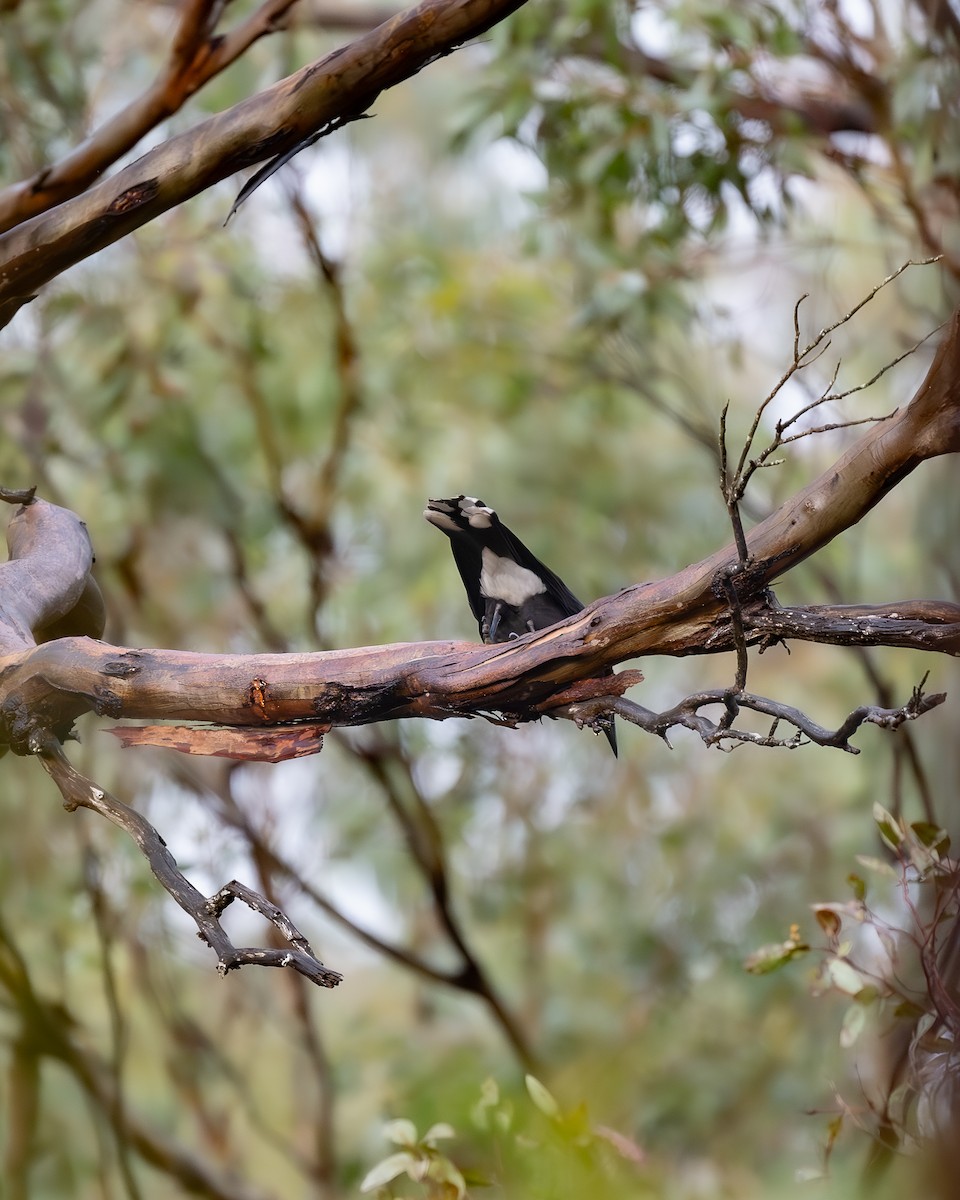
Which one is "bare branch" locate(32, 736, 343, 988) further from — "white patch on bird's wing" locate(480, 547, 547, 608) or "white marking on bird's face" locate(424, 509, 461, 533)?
"white patch on bird's wing" locate(480, 547, 547, 608)

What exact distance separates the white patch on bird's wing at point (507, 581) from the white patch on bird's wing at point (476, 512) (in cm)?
19

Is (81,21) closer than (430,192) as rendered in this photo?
Yes

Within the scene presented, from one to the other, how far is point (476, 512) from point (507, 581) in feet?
1.34

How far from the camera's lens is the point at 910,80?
4.32m

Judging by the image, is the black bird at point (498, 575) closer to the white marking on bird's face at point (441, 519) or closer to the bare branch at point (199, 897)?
the white marking on bird's face at point (441, 519)

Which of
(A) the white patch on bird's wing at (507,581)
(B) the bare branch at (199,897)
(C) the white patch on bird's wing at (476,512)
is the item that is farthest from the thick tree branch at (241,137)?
(A) the white patch on bird's wing at (507,581)

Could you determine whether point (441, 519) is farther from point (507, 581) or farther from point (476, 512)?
point (507, 581)

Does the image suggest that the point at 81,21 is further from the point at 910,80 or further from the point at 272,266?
the point at 910,80

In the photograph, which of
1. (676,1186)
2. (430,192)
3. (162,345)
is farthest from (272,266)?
(676,1186)

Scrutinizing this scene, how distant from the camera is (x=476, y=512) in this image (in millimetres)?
2875

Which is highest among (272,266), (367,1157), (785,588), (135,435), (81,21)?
(81,21)

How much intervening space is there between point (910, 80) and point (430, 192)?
16.7ft

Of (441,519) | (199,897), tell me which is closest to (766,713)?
(199,897)

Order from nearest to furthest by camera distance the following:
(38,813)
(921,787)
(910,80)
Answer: (921,787) → (910,80) → (38,813)
